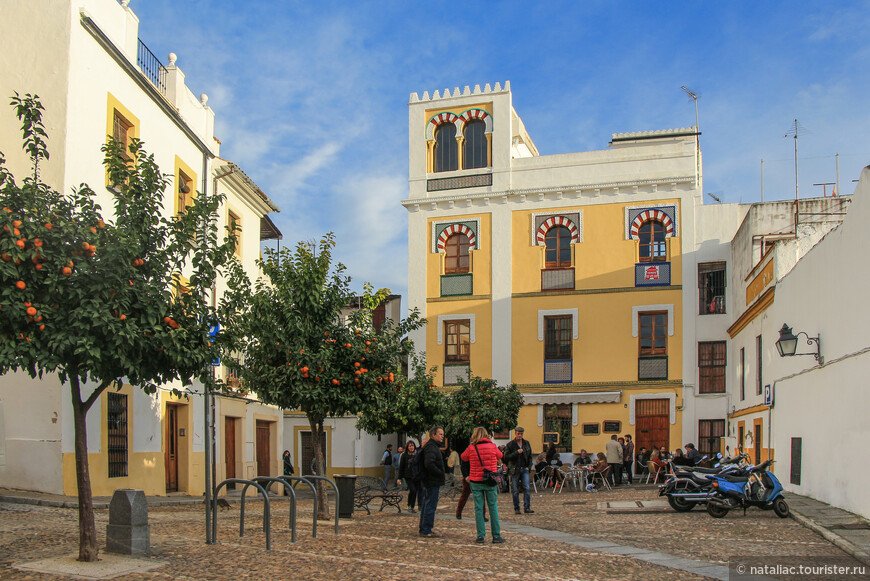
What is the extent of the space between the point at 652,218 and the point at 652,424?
718 cm

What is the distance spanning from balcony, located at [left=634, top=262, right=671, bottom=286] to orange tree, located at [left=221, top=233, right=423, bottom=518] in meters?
17.3

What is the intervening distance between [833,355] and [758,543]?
5.78 metres

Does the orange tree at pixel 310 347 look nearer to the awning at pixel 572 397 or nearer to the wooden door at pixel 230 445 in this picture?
the wooden door at pixel 230 445

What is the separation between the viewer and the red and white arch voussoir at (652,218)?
32031mm

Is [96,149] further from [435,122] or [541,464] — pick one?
[435,122]

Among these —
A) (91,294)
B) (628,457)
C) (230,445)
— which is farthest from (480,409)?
(91,294)

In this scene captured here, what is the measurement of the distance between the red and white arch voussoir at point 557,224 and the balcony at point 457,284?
9.60ft

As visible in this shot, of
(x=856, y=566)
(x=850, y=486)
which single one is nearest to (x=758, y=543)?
(x=856, y=566)

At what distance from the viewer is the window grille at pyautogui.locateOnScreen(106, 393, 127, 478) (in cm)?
1808

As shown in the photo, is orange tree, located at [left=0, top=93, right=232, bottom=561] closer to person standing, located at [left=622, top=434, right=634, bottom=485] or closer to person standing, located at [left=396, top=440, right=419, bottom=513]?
person standing, located at [left=396, top=440, right=419, bottom=513]

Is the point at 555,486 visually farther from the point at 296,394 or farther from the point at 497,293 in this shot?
the point at 296,394

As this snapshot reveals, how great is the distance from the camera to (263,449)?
99.1ft

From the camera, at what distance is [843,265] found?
53.4 feet

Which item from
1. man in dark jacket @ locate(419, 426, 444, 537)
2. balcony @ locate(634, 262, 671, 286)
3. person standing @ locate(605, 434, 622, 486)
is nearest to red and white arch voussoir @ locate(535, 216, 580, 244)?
balcony @ locate(634, 262, 671, 286)
